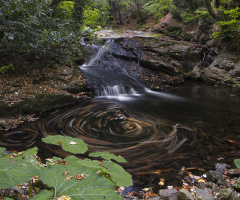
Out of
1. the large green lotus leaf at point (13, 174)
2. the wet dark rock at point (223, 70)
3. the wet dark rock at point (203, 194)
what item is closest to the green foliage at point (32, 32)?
the large green lotus leaf at point (13, 174)

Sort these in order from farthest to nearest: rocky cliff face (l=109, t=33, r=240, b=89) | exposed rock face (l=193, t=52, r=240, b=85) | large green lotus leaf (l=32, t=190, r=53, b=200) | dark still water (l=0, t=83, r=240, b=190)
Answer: rocky cliff face (l=109, t=33, r=240, b=89)
exposed rock face (l=193, t=52, r=240, b=85)
dark still water (l=0, t=83, r=240, b=190)
large green lotus leaf (l=32, t=190, r=53, b=200)

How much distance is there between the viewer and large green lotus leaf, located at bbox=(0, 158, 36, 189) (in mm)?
899

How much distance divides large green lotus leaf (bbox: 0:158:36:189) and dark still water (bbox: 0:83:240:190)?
2335mm

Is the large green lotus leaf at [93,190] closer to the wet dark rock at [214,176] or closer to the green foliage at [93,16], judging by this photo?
the wet dark rock at [214,176]

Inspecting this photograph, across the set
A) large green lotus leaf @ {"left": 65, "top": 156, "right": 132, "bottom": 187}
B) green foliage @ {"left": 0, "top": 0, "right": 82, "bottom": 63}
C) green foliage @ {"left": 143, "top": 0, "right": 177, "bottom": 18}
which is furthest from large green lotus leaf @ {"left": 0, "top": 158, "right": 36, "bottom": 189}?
green foliage @ {"left": 143, "top": 0, "right": 177, "bottom": 18}

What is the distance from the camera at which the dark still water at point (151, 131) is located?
11.6 feet

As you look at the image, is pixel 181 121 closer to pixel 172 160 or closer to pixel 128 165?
pixel 172 160

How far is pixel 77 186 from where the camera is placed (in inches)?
38.2

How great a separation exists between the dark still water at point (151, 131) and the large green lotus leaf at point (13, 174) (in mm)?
→ 2335

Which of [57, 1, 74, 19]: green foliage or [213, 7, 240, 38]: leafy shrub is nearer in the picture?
[57, 1, 74, 19]: green foliage

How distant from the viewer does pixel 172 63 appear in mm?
12148

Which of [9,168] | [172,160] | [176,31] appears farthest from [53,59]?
[176,31]

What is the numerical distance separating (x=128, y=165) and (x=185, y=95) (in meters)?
7.33

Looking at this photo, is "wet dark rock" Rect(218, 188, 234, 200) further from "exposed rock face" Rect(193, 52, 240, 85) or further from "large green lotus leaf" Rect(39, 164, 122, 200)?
"exposed rock face" Rect(193, 52, 240, 85)
